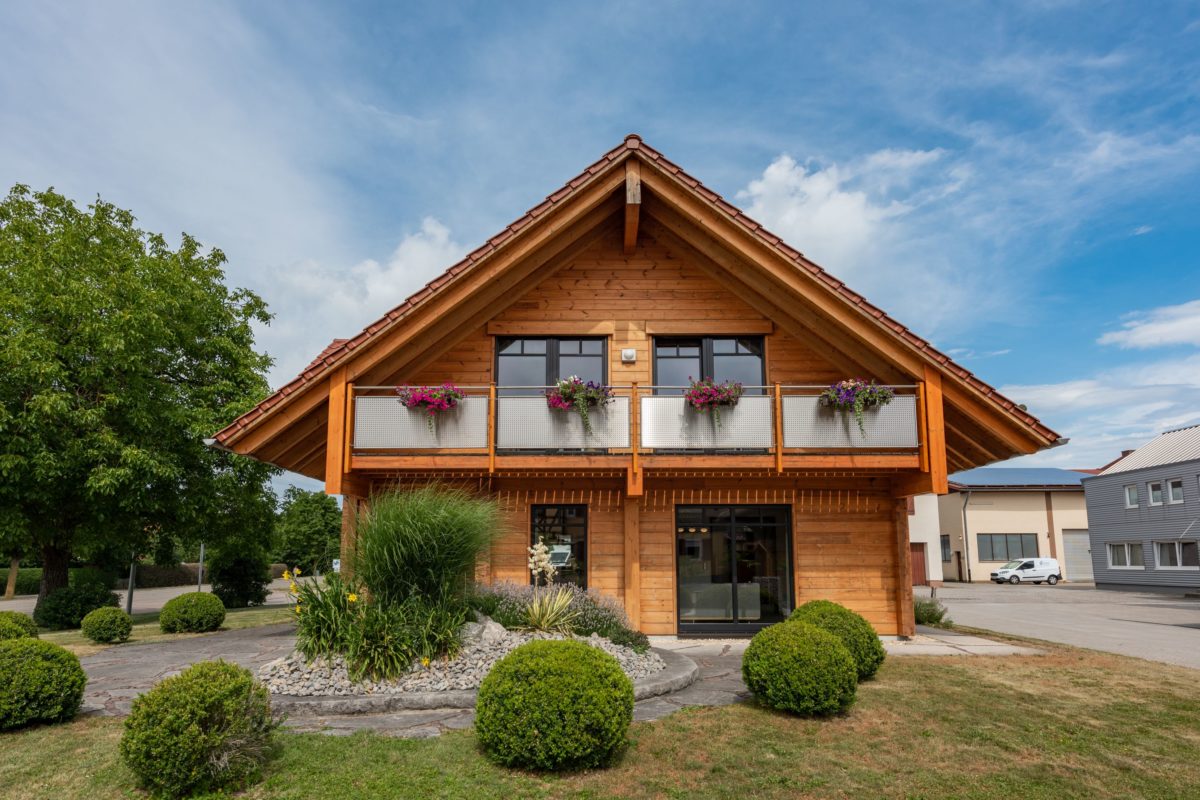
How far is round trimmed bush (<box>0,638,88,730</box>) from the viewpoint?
7059mm

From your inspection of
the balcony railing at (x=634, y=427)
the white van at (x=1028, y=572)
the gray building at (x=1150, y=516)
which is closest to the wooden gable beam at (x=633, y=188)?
the balcony railing at (x=634, y=427)

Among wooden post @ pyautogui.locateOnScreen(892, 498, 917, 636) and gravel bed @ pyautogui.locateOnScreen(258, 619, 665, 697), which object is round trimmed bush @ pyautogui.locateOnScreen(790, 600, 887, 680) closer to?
gravel bed @ pyautogui.locateOnScreen(258, 619, 665, 697)

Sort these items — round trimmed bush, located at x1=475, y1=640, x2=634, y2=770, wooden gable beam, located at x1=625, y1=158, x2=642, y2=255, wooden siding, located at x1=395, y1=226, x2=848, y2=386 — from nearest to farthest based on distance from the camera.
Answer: round trimmed bush, located at x1=475, y1=640, x2=634, y2=770, wooden gable beam, located at x1=625, y1=158, x2=642, y2=255, wooden siding, located at x1=395, y1=226, x2=848, y2=386

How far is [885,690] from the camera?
8.89 m

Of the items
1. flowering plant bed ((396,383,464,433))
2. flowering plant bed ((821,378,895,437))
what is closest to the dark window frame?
flowering plant bed ((396,383,464,433))

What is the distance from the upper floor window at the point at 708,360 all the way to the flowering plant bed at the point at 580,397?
6.30 ft

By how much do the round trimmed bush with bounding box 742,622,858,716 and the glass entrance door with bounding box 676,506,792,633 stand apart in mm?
5921

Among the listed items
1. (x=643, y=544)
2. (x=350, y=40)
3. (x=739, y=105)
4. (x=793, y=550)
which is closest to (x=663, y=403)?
(x=643, y=544)

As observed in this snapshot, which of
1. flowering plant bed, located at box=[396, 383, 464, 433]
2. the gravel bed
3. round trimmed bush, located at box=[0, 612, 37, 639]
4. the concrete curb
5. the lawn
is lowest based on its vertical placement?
the lawn

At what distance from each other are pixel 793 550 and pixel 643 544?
2725 mm

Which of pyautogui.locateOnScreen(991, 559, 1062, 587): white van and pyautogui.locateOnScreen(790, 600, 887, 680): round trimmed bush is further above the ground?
pyautogui.locateOnScreen(790, 600, 887, 680): round trimmed bush

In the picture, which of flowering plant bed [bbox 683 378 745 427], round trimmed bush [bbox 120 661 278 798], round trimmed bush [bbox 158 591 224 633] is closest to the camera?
round trimmed bush [bbox 120 661 278 798]

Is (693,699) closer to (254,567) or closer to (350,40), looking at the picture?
(350,40)

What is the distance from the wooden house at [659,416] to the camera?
12484 mm
